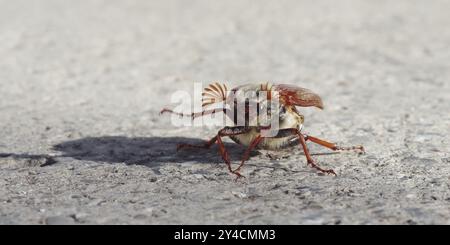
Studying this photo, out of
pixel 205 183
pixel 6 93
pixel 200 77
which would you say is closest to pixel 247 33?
pixel 200 77

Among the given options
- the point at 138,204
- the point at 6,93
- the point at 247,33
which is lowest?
the point at 138,204

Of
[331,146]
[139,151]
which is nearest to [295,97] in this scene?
[331,146]

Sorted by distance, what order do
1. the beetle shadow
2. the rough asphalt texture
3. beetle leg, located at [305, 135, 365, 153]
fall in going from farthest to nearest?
the beetle shadow, beetle leg, located at [305, 135, 365, 153], the rough asphalt texture

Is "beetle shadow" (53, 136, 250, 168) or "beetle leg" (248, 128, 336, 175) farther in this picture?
"beetle shadow" (53, 136, 250, 168)

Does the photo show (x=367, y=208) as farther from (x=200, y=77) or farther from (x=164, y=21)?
(x=164, y=21)

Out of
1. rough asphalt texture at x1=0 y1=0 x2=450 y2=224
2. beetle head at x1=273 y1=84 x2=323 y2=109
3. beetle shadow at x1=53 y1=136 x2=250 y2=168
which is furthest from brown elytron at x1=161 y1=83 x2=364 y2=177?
beetle shadow at x1=53 y1=136 x2=250 y2=168

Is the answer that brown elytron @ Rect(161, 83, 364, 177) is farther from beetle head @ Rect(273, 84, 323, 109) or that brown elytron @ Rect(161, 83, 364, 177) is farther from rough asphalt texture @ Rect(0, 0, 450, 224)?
rough asphalt texture @ Rect(0, 0, 450, 224)

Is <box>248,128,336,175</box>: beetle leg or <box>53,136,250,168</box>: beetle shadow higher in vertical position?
<box>248,128,336,175</box>: beetle leg
